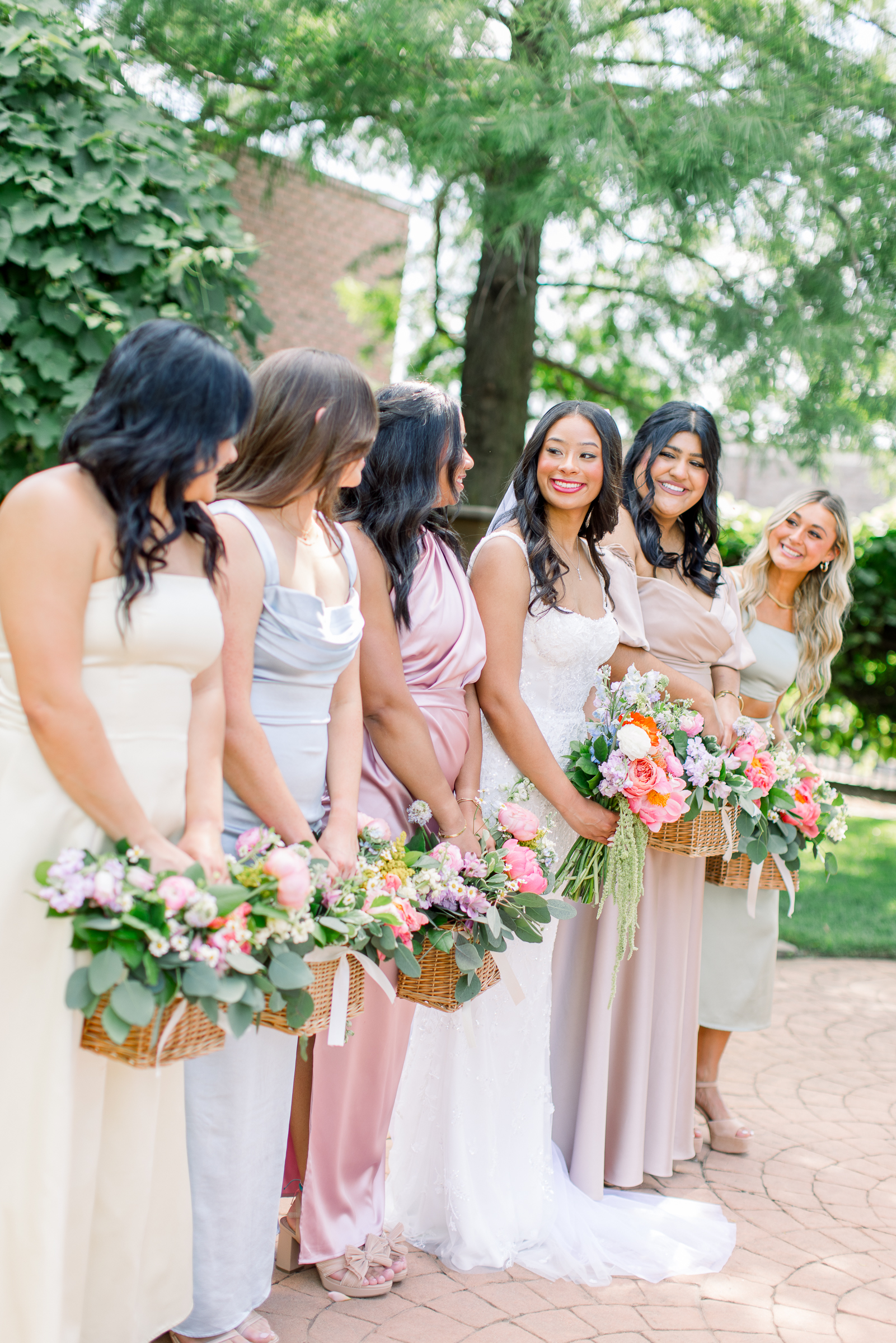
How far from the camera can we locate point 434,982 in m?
2.83

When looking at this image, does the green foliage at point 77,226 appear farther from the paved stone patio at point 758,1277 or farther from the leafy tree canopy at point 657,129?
the paved stone patio at point 758,1277

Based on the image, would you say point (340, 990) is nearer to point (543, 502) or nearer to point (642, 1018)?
point (642, 1018)

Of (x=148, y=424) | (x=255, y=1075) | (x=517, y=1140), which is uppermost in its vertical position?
(x=148, y=424)

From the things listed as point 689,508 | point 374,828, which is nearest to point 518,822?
point 374,828

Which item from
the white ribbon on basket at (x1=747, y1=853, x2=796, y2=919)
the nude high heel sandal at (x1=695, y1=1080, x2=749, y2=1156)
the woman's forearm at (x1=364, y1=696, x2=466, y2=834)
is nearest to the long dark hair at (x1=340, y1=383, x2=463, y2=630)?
the woman's forearm at (x1=364, y1=696, x2=466, y2=834)

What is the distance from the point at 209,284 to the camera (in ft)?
16.2

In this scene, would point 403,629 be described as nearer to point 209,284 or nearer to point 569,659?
point 569,659

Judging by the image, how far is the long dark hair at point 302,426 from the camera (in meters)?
2.58

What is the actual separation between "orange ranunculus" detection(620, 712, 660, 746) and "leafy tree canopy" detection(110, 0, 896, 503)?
301 cm

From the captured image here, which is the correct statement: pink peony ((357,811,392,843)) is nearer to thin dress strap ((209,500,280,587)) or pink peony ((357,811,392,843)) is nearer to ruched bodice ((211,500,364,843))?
ruched bodice ((211,500,364,843))

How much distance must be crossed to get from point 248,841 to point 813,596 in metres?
3.10

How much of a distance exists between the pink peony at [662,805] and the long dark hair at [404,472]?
92 cm

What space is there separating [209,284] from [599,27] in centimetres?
249

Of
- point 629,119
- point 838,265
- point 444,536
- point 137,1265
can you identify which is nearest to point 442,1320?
point 137,1265
